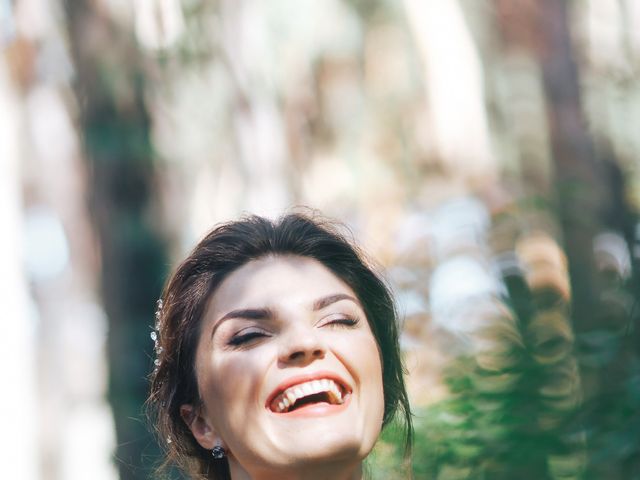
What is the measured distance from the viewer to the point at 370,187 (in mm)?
10383

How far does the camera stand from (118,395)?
7344 mm

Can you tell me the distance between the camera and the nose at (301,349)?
217 cm

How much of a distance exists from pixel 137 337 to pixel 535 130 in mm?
2959

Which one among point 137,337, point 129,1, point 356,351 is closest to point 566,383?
point 356,351

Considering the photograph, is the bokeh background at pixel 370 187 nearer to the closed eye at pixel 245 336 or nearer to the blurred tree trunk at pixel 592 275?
the blurred tree trunk at pixel 592 275

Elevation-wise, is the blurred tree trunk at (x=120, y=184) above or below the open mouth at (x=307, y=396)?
above

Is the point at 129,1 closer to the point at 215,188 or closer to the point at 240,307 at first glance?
the point at 215,188

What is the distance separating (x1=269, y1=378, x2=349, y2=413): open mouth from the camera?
85.0 inches

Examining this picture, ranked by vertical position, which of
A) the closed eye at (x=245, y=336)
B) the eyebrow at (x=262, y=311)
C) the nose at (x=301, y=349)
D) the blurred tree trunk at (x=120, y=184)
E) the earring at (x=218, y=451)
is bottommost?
the earring at (x=218, y=451)

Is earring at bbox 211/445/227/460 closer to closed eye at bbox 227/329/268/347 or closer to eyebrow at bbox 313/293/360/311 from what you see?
closed eye at bbox 227/329/268/347

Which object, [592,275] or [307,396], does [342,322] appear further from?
[592,275]

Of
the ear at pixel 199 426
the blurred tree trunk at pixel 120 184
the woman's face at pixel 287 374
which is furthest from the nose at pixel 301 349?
the blurred tree trunk at pixel 120 184

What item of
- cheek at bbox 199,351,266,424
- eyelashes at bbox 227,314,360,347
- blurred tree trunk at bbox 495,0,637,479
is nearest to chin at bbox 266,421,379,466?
cheek at bbox 199,351,266,424

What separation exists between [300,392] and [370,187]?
27.1 ft
